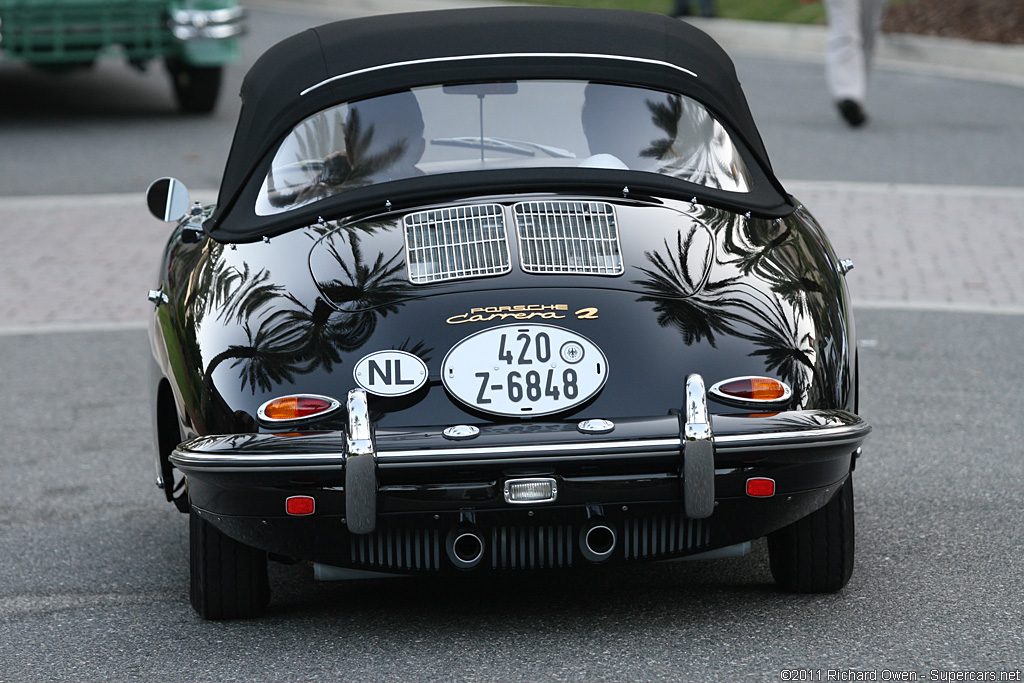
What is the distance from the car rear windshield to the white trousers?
7.39 metres

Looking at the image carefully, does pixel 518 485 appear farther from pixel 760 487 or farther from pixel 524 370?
pixel 760 487

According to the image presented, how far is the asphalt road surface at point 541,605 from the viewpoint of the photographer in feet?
11.5

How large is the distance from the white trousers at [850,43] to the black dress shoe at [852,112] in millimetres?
56

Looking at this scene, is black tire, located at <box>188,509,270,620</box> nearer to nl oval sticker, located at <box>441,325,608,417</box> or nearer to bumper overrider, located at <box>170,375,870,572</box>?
bumper overrider, located at <box>170,375,870,572</box>

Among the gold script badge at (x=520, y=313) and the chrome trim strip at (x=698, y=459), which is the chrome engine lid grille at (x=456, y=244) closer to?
the gold script badge at (x=520, y=313)

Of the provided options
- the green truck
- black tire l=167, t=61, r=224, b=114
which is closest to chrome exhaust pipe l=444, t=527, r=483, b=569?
the green truck

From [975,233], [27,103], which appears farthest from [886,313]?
[27,103]

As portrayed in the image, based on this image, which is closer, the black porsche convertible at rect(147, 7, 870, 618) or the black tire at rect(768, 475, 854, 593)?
the black porsche convertible at rect(147, 7, 870, 618)

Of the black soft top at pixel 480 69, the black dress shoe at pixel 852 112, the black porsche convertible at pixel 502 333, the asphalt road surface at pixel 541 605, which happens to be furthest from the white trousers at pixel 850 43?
the black porsche convertible at pixel 502 333

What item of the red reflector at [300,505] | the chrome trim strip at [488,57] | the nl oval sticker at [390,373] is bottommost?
the red reflector at [300,505]

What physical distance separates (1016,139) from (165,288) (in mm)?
8629

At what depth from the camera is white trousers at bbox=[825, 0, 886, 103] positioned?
1138cm

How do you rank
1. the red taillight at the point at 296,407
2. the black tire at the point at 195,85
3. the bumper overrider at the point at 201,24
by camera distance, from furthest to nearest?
1. the black tire at the point at 195,85
2. the bumper overrider at the point at 201,24
3. the red taillight at the point at 296,407

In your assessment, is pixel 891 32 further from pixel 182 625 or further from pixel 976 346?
pixel 182 625
